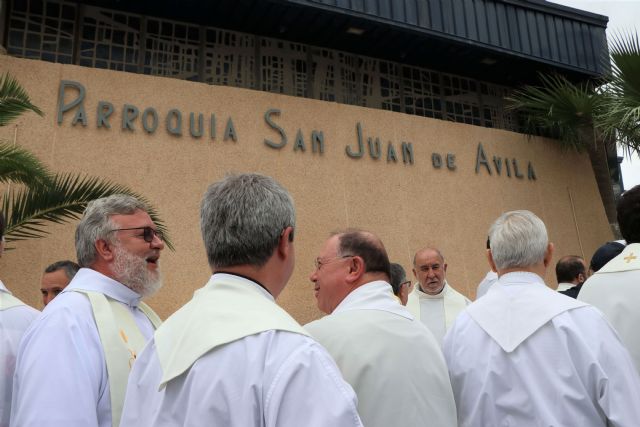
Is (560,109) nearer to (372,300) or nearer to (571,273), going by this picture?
(571,273)

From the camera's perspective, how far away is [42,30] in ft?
26.6

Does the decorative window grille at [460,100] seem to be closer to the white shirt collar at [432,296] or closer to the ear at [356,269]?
the white shirt collar at [432,296]

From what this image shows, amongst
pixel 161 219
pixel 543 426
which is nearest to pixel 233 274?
pixel 543 426

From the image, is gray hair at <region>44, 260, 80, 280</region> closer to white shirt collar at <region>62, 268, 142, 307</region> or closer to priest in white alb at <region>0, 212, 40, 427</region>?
priest in white alb at <region>0, 212, 40, 427</region>

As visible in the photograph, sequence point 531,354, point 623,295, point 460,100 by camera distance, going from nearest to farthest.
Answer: point 531,354
point 623,295
point 460,100

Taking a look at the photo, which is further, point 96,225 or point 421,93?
point 421,93

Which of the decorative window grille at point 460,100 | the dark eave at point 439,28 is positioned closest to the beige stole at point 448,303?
the dark eave at point 439,28

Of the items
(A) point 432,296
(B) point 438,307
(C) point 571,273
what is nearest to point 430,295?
(A) point 432,296

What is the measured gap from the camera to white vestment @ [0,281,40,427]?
2.52 m

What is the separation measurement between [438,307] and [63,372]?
430 centimetres

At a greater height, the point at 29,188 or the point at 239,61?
the point at 239,61

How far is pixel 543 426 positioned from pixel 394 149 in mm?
7593

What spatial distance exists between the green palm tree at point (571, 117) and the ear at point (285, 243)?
9.30m

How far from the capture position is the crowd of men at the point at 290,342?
1.49 metres
